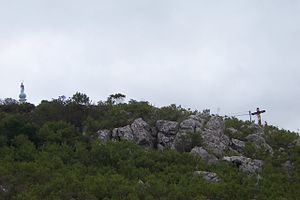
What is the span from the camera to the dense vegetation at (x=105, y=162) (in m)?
23.8

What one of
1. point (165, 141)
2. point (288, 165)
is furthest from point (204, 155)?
point (288, 165)

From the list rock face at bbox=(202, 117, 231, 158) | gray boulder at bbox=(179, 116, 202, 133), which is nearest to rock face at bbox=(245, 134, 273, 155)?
rock face at bbox=(202, 117, 231, 158)

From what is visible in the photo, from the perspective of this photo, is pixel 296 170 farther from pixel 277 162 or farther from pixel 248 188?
pixel 248 188

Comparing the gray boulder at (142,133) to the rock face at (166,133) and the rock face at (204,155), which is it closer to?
the rock face at (166,133)

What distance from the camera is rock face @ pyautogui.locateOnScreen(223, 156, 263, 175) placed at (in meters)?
27.7

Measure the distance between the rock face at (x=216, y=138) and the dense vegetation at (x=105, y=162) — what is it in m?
1.08

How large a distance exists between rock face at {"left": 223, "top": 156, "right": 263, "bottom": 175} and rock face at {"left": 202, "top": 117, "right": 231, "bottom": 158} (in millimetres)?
1020

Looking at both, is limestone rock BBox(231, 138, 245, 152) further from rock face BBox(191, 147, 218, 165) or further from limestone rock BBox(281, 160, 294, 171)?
limestone rock BBox(281, 160, 294, 171)

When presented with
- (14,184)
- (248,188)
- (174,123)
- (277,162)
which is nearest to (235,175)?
(248,188)

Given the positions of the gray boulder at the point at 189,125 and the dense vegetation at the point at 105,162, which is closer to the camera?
the dense vegetation at the point at 105,162

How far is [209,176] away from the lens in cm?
2638

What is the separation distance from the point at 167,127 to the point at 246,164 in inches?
207

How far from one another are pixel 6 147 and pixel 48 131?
2.61 metres

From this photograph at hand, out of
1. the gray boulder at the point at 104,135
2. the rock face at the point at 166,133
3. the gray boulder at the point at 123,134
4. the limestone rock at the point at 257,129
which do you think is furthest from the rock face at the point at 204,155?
the limestone rock at the point at 257,129
